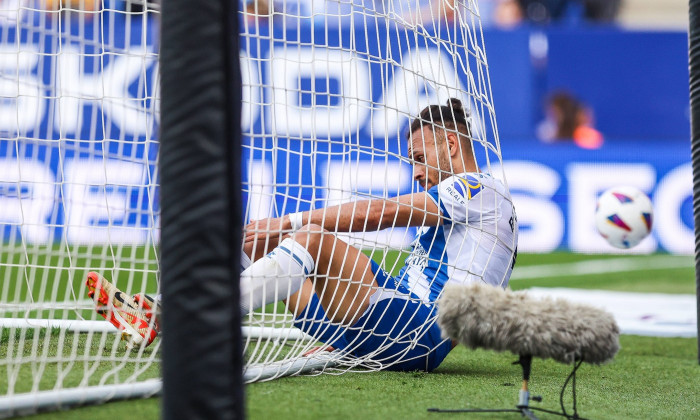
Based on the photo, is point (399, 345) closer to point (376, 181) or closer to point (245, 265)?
point (245, 265)

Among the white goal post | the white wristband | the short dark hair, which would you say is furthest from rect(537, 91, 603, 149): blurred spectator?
the white wristband

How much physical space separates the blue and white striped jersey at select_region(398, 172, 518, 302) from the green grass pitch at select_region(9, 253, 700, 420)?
211 millimetres

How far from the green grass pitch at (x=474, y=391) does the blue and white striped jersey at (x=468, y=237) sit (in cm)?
21

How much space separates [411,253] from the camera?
12.0 feet

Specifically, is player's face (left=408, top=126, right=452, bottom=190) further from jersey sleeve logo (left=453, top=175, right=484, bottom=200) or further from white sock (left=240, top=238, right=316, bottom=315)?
white sock (left=240, top=238, right=316, bottom=315)

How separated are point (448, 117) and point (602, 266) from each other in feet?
19.0

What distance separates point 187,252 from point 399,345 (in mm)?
1913

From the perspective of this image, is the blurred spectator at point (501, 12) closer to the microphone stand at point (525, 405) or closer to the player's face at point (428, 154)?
the player's face at point (428, 154)

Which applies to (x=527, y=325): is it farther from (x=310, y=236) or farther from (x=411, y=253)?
(x=411, y=253)

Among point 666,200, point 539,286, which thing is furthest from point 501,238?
point 666,200

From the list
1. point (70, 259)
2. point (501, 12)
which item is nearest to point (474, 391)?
point (70, 259)

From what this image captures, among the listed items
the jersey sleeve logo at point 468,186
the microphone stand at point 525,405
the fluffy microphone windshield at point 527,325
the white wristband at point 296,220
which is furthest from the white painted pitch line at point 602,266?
the fluffy microphone windshield at point 527,325

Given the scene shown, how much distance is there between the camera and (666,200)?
969 cm

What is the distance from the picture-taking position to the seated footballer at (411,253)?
3322 millimetres
